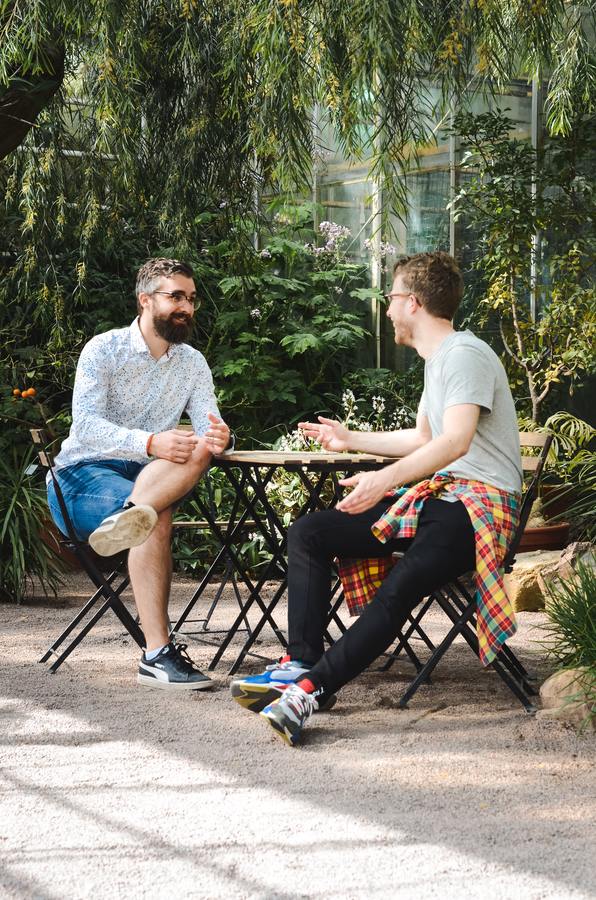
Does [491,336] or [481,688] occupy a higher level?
[491,336]

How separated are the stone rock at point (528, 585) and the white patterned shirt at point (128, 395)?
2184 millimetres

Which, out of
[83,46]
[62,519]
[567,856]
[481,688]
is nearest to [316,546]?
[481,688]


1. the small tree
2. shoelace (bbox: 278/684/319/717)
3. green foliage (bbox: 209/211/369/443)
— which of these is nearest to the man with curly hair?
shoelace (bbox: 278/684/319/717)

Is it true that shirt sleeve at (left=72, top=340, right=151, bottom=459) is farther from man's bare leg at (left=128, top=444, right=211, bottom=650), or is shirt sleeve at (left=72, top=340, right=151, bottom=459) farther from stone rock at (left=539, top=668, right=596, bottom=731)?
stone rock at (left=539, top=668, right=596, bottom=731)

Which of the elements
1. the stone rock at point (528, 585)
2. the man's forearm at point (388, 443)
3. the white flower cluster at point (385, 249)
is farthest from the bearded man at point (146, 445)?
the white flower cluster at point (385, 249)

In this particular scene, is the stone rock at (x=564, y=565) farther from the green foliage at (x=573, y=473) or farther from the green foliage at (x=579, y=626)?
the green foliage at (x=579, y=626)

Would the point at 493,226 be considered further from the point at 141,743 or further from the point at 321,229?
the point at 141,743

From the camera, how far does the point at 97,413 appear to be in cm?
401

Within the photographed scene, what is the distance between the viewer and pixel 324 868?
2.19 metres

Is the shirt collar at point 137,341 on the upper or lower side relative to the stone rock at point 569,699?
upper

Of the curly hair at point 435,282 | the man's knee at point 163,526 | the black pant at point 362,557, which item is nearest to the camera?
the black pant at point 362,557

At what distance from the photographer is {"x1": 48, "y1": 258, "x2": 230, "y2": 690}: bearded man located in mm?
3746

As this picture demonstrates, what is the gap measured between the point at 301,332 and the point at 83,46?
13.1 feet

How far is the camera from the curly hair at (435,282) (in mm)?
3510
